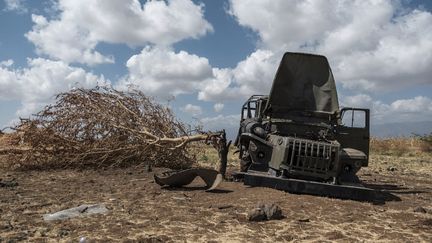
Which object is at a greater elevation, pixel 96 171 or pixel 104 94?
pixel 104 94

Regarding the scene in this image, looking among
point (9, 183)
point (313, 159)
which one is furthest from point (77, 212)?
point (313, 159)

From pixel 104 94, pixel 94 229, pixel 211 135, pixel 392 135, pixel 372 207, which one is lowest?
pixel 94 229

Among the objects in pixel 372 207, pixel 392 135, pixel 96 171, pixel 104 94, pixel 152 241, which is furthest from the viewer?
pixel 392 135

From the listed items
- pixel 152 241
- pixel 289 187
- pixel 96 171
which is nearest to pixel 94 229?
pixel 152 241

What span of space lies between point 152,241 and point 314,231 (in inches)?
83.2

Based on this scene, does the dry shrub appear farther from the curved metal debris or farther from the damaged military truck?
the curved metal debris

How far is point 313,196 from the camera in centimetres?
845

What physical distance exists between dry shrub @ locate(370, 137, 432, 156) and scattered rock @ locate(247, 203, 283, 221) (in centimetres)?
1858

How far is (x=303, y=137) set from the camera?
9922mm

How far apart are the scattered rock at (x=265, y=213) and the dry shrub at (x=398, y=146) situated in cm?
1858

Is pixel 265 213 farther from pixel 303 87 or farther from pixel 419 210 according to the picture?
pixel 303 87

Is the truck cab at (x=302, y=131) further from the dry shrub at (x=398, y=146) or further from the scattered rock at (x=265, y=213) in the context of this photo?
the dry shrub at (x=398, y=146)

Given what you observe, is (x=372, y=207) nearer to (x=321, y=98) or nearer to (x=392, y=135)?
(x=321, y=98)

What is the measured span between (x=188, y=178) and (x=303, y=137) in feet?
8.23
